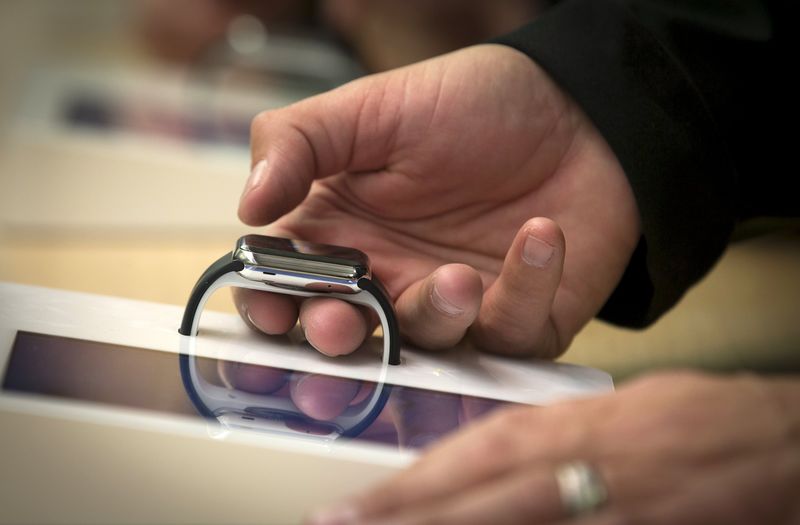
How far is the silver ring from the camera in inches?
13.2

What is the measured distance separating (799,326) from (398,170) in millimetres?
459

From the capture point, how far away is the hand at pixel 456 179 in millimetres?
595

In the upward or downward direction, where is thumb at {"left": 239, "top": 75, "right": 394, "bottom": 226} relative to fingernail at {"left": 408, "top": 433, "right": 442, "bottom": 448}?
upward

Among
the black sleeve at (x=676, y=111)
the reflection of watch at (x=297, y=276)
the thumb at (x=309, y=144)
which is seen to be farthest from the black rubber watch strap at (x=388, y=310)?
the black sleeve at (x=676, y=111)

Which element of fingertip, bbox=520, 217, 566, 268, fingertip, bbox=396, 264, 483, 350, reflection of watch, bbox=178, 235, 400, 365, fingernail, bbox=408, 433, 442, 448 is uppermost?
reflection of watch, bbox=178, 235, 400, 365

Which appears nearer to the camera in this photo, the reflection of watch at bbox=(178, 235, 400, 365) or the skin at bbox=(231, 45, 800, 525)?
the skin at bbox=(231, 45, 800, 525)

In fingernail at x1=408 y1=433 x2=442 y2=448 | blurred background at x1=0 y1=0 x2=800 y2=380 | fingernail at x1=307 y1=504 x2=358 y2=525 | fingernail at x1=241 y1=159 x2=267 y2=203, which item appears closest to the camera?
fingernail at x1=307 y1=504 x2=358 y2=525

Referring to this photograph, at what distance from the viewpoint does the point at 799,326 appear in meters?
0.88

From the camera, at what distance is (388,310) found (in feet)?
1.67

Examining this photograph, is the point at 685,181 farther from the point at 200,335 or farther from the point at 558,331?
the point at 200,335

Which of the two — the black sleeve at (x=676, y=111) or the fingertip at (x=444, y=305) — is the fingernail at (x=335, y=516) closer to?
the fingertip at (x=444, y=305)

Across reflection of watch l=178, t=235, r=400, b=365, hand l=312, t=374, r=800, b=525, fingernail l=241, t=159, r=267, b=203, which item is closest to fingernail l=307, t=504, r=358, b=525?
hand l=312, t=374, r=800, b=525

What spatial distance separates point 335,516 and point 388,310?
19cm

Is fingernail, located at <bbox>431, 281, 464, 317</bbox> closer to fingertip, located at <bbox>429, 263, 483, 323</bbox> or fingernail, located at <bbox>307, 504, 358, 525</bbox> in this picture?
fingertip, located at <bbox>429, 263, 483, 323</bbox>
